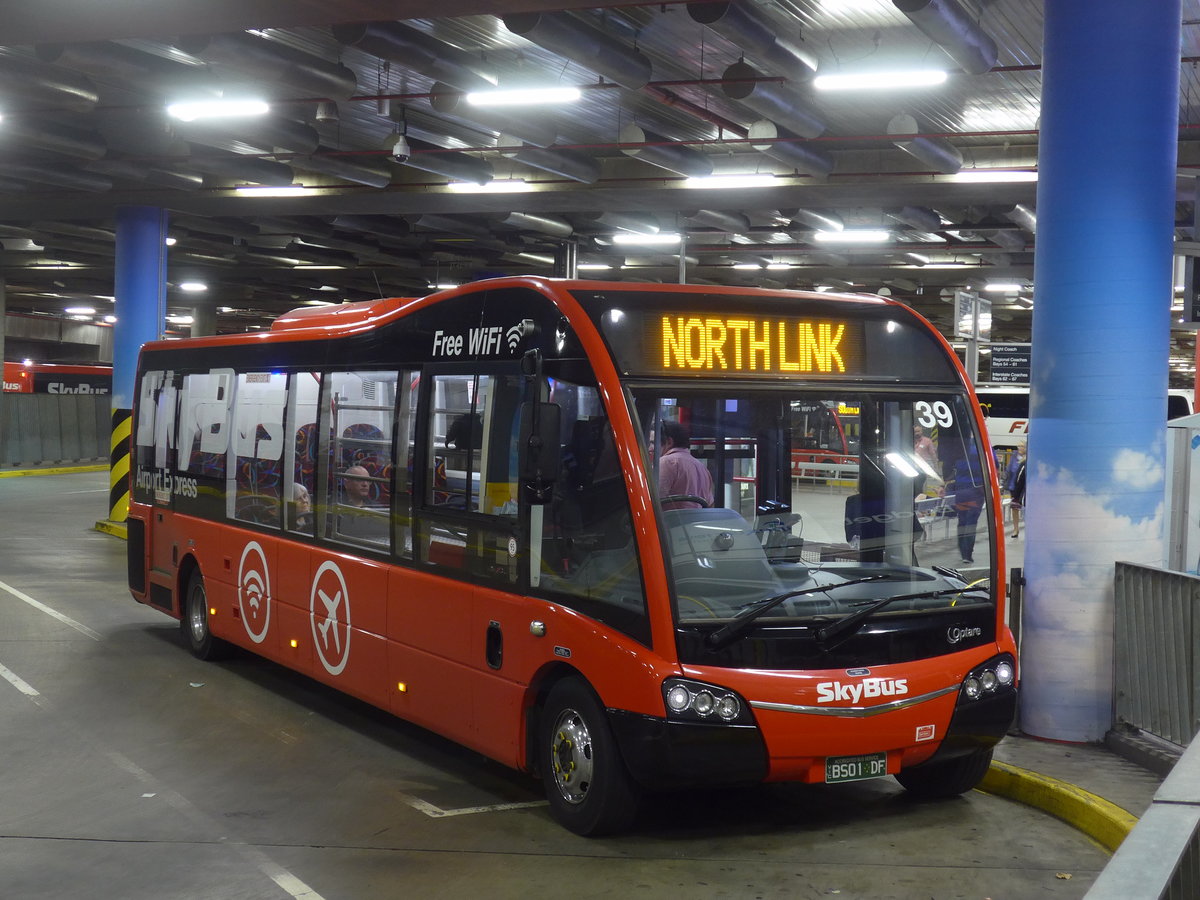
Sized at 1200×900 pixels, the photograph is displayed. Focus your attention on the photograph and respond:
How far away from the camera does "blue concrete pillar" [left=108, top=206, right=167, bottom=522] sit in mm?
19109

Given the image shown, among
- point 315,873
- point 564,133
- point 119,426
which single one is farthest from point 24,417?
point 315,873

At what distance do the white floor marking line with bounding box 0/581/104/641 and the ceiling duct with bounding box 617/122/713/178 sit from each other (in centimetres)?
816

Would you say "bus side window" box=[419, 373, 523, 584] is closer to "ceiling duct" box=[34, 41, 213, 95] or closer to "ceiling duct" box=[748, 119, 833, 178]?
"ceiling duct" box=[34, 41, 213, 95]

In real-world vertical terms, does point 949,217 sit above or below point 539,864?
above

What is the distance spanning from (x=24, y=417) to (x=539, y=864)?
34473 millimetres

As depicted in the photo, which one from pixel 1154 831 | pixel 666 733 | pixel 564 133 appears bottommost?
pixel 666 733

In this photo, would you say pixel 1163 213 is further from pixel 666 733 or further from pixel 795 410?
pixel 666 733

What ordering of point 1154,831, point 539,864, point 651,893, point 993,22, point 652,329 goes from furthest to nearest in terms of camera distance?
point 993,22
point 652,329
point 539,864
point 651,893
point 1154,831

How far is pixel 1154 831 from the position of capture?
2480 millimetres

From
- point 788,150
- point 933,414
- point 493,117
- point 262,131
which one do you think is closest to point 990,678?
point 933,414

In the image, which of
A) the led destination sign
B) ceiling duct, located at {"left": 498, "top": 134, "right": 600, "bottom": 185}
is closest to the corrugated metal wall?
ceiling duct, located at {"left": 498, "top": 134, "right": 600, "bottom": 185}

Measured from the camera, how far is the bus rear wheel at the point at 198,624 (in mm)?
10297

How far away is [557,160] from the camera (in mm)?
16250

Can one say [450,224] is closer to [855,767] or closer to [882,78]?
[882,78]
